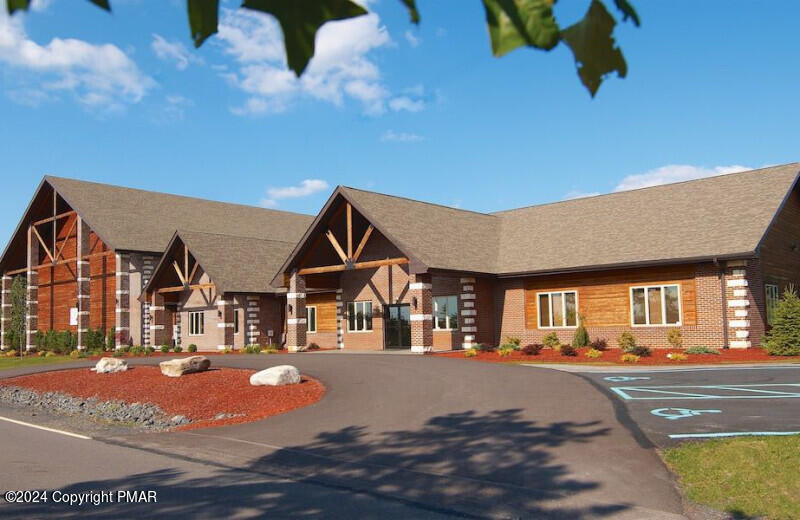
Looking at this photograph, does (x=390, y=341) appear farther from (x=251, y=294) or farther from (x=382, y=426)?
(x=382, y=426)

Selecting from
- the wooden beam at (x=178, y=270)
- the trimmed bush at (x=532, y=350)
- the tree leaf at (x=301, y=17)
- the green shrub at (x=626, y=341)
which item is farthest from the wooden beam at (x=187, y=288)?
the tree leaf at (x=301, y=17)

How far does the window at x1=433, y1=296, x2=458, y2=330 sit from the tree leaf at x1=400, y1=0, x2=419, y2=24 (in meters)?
29.9

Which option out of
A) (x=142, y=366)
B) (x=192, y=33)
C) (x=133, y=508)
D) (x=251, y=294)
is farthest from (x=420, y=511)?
(x=251, y=294)

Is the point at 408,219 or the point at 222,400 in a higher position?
the point at 408,219

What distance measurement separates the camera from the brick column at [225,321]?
3650cm

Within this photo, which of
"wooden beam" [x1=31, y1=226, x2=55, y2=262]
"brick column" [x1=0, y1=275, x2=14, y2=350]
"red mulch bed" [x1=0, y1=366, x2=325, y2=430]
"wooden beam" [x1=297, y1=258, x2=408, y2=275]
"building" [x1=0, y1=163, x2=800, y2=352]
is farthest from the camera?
"brick column" [x1=0, y1=275, x2=14, y2=350]

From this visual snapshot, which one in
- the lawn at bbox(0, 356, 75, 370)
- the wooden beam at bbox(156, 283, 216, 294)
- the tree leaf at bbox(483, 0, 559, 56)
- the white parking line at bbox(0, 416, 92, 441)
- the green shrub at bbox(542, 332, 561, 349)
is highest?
the wooden beam at bbox(156, 283, 216, 294)

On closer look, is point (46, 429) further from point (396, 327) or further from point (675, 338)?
point (675, 338)

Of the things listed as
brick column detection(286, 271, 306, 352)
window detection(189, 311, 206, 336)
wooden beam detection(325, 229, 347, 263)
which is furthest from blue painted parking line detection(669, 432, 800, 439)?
window detection(189, 311, 206, 336)

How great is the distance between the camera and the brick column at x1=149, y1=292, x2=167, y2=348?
40.1m

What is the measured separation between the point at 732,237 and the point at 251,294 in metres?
23.3

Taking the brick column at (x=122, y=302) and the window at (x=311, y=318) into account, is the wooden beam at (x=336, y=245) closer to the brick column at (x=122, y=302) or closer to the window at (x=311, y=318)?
the window at (x=311, y=318)

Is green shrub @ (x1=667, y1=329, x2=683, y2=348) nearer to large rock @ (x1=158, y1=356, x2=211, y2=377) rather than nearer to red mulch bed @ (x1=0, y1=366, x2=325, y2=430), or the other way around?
red mulch bed @ (x1=0, y1=366, x2=325, y2=430)

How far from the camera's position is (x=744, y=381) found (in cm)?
1708
